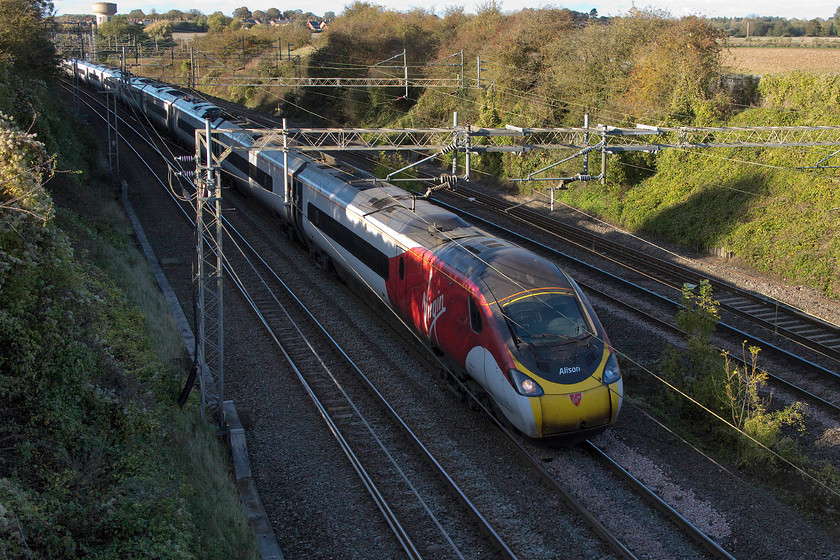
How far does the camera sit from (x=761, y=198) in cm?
2434

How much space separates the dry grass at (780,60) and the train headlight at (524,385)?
86.8 ft

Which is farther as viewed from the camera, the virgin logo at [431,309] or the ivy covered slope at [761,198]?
the ivy covered slope at [761,198]

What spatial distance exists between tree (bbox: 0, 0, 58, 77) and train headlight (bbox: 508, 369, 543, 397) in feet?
70.9

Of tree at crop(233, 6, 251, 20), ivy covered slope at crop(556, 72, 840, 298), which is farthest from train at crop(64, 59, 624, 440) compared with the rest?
tree at crop(233, 6, 251, 20)

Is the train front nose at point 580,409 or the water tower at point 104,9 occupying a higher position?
the water tower at point 104,9

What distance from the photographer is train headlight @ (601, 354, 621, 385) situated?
10.8 m

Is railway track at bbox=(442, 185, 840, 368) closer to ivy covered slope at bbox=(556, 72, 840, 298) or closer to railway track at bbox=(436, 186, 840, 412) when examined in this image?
railway track at bbox=(436, 186, 840, 412)

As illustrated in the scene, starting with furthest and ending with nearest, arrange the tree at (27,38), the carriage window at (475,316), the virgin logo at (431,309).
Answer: the tree at (27,38) → the virgin logo at (431,309) → the carriage window at (475,316)

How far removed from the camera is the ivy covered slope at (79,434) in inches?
289

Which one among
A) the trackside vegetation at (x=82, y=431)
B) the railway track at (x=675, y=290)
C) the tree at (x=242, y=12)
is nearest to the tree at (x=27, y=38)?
the trackside vegetation at (x=82, y=431)

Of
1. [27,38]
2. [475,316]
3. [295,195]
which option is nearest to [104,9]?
[27,38]

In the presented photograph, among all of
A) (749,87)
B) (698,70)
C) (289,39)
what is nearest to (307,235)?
(698,70)

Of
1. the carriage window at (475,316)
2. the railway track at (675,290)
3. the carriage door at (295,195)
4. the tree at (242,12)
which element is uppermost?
the tree at (242,12)

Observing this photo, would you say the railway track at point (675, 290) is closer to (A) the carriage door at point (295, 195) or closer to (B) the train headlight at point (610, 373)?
(B) the train headlight at point (610, 373)
